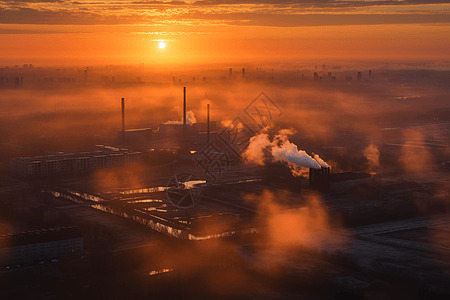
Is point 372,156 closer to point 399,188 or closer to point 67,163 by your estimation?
point 399,188

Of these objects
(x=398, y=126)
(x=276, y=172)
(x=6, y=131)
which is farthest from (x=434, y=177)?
(x=6, y=131)

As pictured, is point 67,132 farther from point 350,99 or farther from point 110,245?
point 350,99

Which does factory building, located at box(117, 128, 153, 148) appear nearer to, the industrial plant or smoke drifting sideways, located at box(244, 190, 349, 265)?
the industrial plant

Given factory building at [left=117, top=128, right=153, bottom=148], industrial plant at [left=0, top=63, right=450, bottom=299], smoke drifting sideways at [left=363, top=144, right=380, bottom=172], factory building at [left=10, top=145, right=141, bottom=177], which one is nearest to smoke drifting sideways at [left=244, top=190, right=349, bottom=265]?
industrial plant at [left=0, top=63, right=450, bottom=299]

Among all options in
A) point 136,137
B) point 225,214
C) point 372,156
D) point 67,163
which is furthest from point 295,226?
point 136,137

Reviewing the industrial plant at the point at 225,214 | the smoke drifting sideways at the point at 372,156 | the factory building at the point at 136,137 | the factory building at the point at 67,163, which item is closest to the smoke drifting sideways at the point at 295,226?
the industrial plant at the point at 225,214
